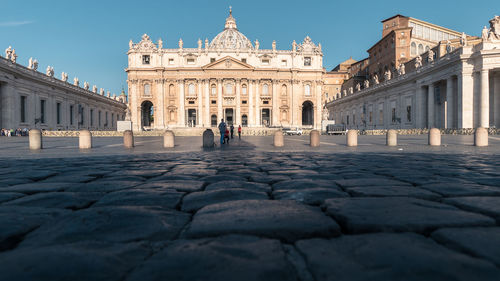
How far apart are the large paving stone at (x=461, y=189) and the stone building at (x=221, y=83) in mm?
57691

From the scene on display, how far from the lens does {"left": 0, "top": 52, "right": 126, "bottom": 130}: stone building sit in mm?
32094

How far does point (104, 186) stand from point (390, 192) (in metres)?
3.03

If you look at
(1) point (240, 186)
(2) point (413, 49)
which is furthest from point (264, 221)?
(2) point (413, 49)

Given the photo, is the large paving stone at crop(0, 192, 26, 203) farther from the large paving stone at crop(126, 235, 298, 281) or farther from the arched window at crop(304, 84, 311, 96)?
the arched window at crop(304, 84, 311, 96)

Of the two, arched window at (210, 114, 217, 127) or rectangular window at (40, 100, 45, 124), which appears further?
arched window at (210, 114, 217, 127)

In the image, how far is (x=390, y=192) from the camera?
9.59 feet

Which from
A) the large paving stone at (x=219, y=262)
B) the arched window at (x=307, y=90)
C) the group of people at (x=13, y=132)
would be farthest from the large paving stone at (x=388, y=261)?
the arched window at (x=307, y=90)

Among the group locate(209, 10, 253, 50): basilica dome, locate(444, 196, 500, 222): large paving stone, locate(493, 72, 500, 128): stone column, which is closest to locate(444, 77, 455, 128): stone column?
locate(493, 72, 500, 128): stone column

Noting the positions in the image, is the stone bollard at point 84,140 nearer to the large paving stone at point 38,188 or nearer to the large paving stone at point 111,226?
the large paving stone at point 38,188

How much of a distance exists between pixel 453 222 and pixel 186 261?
62.0 inches

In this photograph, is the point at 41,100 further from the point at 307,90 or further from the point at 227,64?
the point at 307,90

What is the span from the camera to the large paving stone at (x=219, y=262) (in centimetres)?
116

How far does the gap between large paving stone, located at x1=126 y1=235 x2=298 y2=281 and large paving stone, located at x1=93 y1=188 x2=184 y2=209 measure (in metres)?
1.04

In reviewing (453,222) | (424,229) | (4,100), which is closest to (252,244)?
(424,229)
